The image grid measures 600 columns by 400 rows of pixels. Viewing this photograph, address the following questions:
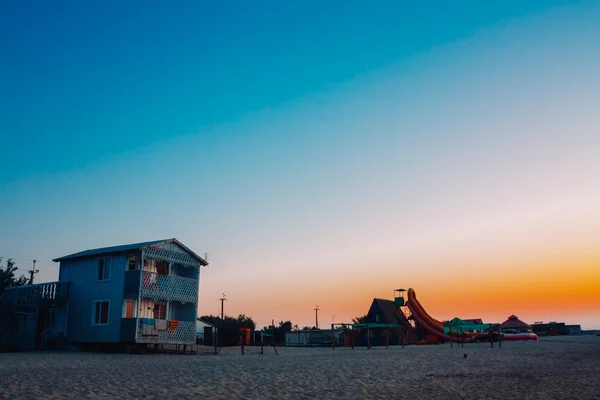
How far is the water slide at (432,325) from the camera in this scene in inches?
2169

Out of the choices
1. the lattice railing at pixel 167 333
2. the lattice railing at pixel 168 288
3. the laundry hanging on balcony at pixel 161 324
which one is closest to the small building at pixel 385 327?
→ the lattice railing at pixel 168 288

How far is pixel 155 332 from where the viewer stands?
1230 inches

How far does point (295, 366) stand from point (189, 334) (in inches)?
553

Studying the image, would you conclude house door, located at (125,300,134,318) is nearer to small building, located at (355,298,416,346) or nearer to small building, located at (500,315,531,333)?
small building, located at (355,298,416,346)

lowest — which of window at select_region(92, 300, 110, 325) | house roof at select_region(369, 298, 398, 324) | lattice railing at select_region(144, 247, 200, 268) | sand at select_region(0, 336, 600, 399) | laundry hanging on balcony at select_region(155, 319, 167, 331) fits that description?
sand at select_region(0, 336, 600, 399)

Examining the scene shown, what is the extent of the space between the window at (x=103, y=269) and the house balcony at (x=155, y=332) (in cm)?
343

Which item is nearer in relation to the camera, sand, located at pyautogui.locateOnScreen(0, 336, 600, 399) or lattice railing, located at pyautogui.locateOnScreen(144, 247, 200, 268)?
sand, located at pyautogui.locateOnScreen(0, 336, 600, 399)

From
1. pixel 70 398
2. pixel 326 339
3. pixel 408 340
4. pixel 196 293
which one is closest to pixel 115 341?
pixel 196 293

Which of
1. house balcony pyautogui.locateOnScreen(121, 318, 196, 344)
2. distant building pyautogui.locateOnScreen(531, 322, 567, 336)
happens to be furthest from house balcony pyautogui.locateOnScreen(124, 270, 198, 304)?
distant building pyautogui.locateOnScreen(531, 322, 567, 336)

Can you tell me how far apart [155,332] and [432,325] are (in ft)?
117

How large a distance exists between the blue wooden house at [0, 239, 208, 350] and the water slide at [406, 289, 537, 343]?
31.5 m

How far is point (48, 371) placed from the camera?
17.3m

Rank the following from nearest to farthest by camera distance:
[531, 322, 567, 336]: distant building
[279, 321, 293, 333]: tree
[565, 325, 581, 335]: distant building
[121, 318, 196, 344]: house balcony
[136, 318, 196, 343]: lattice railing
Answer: [121, 318, 196, 344]: house balcony
[136, 318, 196, 343]: lattice railing
[279, 321, 293, 333]: tree
[531, 322, 567, 336]: distant building
[565, 325, 581, 335]: distant building

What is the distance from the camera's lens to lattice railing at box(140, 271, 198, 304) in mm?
31391
